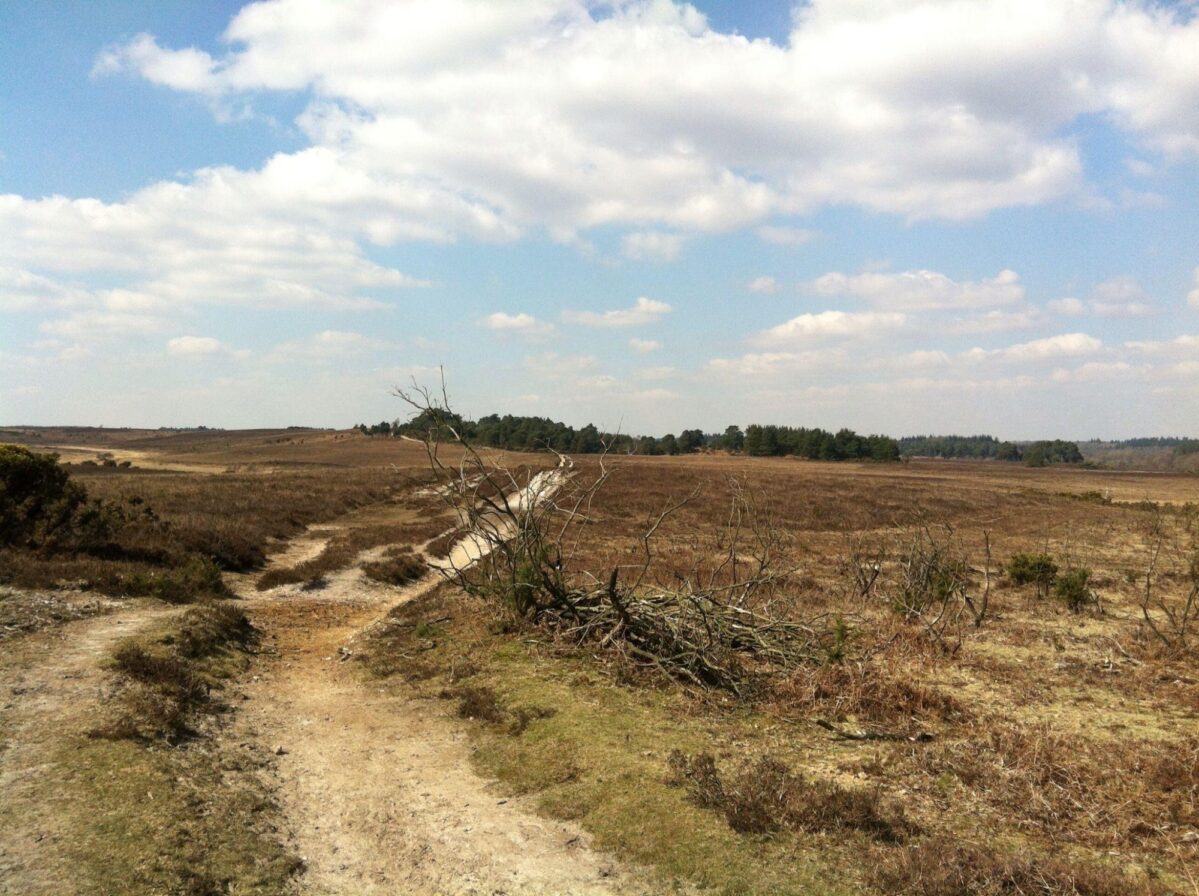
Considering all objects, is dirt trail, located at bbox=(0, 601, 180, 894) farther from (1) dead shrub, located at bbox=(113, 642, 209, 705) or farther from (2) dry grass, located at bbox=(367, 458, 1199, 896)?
(2) dry grass, located at bbox=(367, 458, 1199, 896)

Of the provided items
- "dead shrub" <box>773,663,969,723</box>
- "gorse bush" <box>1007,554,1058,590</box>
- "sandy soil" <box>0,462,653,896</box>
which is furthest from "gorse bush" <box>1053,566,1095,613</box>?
"sandy soil" <box>0,462,653,896</box>

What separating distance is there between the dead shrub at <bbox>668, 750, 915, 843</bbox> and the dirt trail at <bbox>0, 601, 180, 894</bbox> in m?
5.29

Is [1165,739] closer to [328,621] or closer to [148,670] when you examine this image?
[148,670]

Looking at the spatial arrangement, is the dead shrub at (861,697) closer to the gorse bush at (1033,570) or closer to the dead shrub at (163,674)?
the dead shrub at (163,674)

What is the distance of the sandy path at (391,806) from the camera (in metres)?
5.82

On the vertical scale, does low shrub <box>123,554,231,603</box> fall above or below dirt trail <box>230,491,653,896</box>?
above

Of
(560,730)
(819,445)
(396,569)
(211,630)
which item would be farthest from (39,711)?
(819,445)

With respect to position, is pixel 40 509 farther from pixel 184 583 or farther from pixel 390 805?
pixel 390 805

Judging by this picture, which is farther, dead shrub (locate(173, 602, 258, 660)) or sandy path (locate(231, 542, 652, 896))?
dead shrub (locate(173, 602, 258, 660))

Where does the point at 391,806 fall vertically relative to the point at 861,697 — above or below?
below

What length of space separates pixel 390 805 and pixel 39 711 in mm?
4300

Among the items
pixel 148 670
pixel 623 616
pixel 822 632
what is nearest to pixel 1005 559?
pixel 822 632

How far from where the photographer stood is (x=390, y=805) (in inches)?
282

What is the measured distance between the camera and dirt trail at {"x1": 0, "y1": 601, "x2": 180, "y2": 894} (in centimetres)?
552
